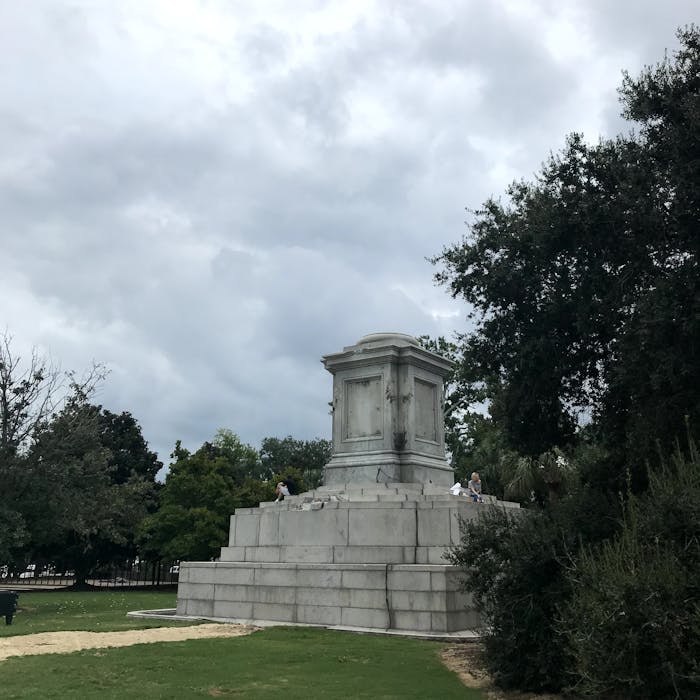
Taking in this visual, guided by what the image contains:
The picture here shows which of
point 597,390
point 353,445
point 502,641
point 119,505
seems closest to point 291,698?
point 502,641

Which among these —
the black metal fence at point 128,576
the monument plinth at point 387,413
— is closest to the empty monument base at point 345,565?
the monument plinth at point 387,413

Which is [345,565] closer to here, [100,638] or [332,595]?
[332,595]

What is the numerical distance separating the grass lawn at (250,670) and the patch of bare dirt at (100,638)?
760 millimetres

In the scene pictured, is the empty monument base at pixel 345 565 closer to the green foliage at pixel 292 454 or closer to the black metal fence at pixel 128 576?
the black metal fence at pixel 128 576

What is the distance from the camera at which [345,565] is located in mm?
15727

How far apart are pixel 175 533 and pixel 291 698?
28405 millimetres

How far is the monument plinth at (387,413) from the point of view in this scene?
728 inches

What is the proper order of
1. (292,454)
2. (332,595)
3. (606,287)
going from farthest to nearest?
(292,454) < (332,595) < (606,287)

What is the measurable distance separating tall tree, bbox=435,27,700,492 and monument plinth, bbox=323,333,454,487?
9.49 feet

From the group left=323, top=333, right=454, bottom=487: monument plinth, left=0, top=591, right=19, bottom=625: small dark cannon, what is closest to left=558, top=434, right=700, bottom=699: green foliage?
left=323, top=333, right=454, bottom=487: monument plinth

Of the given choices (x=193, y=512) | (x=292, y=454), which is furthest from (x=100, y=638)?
(x=292, y=454)

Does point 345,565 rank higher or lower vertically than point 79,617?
higher

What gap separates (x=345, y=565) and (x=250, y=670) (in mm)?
5410

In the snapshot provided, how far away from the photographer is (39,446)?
25.6 meters
